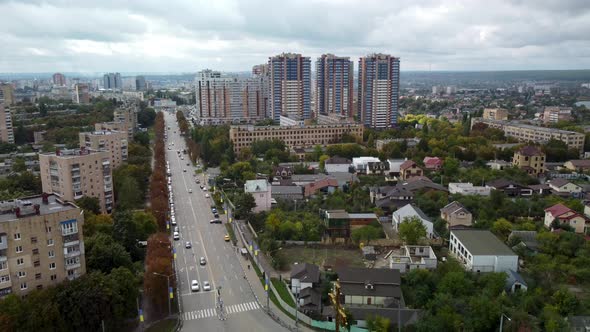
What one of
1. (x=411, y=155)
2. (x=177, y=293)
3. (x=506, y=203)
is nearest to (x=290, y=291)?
(x=177, y=293)

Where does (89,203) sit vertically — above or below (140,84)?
below

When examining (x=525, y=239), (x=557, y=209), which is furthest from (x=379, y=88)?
(x=525, y=239)

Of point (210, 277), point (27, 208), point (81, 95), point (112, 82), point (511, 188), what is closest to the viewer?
point (27, 208)

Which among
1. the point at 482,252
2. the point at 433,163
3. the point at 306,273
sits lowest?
the point at 306,273

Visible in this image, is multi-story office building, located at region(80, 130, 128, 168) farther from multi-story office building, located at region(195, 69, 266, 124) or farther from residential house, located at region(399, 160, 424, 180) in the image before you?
multi-story office building, located at region(195, 69, 266, 124)

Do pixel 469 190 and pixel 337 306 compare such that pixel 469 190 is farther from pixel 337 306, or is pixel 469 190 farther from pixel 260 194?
pixel 337 306

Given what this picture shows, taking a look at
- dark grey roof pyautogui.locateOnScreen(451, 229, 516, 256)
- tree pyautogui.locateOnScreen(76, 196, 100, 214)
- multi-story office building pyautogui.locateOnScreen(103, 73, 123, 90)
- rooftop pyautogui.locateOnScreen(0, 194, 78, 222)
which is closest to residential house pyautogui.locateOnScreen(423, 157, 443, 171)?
dark grey roof pyautogui.locateOnScreen(451, 229, 516, 256)
